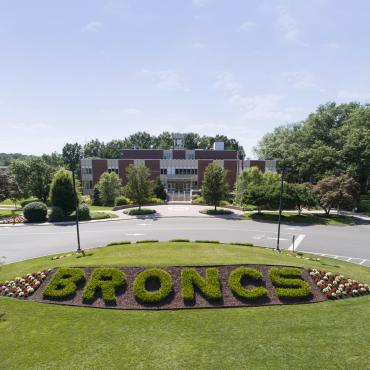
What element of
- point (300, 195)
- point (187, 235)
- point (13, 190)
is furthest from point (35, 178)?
point (300, 195)

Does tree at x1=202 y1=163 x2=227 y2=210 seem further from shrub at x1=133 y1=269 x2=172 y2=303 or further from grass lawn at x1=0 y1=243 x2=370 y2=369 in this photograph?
grass lawn at x1=0 y1=243 x2=370 y2=369

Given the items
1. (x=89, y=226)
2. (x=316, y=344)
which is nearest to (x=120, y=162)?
(x=89, y=226)

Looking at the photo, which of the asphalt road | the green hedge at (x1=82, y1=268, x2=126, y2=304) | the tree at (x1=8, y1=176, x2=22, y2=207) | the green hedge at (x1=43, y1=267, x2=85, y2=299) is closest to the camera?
the green hedge at (x1=82, y1=268, x2=126, y2=304)

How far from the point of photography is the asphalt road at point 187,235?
74.1 ft

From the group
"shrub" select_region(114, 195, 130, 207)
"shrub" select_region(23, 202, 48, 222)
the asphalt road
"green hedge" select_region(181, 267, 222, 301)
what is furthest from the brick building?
"green hedge" select_region(181, 267, 222, 301)

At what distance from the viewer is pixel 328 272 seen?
48.2 ft

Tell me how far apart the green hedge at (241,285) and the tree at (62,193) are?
2780 centimetres

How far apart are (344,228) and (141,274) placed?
2656 centimetres

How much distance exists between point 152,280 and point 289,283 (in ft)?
21.5

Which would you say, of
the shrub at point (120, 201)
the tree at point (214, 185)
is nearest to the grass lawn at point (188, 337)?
the tree at point (214, 185)

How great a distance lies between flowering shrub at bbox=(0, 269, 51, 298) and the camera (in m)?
13.3

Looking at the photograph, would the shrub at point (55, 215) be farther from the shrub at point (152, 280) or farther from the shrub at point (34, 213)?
the shrub at point (152, 280)

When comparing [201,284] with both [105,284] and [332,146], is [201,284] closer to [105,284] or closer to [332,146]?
[105,284]

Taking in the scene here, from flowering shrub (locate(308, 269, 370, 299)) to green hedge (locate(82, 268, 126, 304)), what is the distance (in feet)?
31.4
